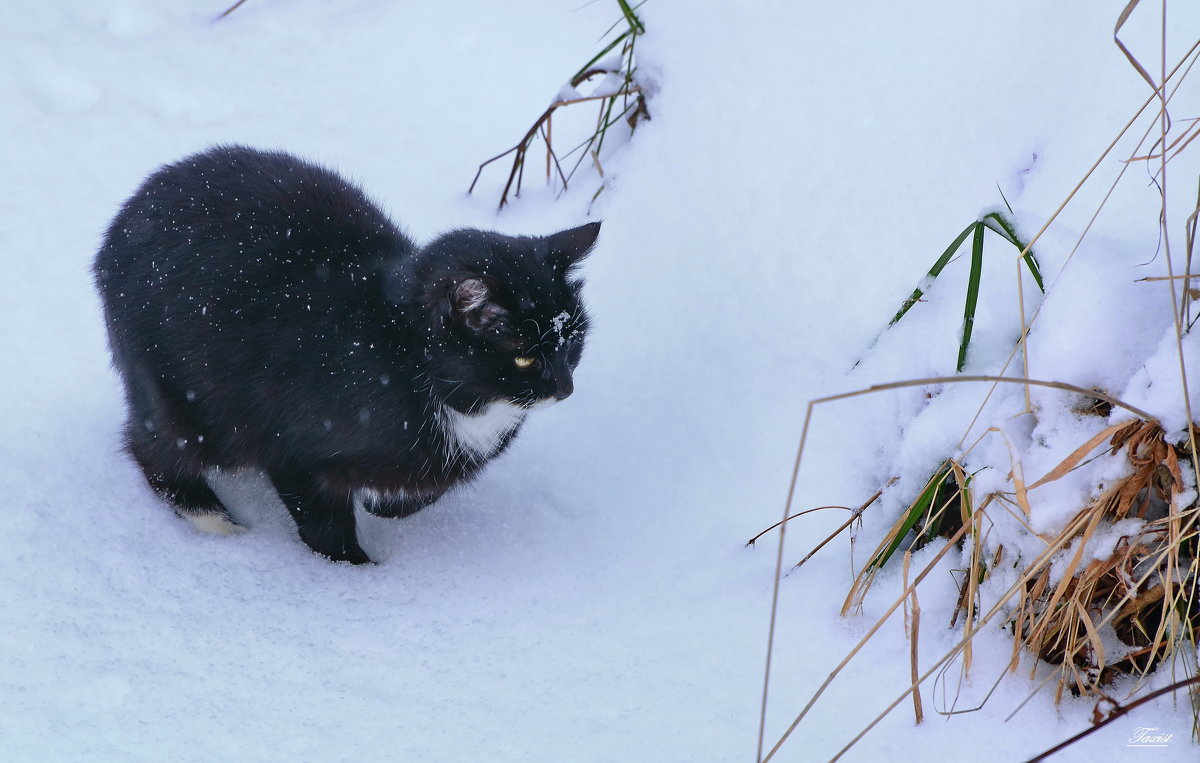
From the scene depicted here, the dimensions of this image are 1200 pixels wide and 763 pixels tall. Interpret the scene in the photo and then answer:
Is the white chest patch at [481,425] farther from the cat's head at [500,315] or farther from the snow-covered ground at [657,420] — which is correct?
the snow-covered ground at [657,420]

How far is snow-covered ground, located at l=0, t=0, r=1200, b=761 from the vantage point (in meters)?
1.51

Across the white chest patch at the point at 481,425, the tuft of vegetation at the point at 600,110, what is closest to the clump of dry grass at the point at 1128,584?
the white chest patch at the point at 481,425

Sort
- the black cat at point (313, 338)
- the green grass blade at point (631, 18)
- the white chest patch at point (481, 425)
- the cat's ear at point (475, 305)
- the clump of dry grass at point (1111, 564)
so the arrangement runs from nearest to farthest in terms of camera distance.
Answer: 1. the clump of dry grass at point (1111, 564)
2. the cat's ear at point (475, 305)
3. the black cat at point (313, 338)
4. the white chest patch at point (481, 425)
5. the green grass blade at point (631, 18)

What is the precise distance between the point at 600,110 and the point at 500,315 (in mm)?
1089

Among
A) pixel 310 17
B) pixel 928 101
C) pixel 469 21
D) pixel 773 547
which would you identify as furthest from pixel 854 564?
pixel 310 17

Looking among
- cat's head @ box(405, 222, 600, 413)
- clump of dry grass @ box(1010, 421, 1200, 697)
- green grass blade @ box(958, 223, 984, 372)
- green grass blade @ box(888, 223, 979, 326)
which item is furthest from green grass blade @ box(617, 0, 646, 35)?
clump of dry grass @ box(1010, 421, 1200, 697)

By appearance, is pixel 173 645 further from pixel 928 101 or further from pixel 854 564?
pixel 928 101

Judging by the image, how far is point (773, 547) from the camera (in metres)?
1.93

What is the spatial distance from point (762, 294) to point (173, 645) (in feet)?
4.82

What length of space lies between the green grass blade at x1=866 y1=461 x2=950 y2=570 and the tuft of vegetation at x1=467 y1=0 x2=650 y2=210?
53.7 inches

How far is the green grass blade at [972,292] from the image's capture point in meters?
1.73

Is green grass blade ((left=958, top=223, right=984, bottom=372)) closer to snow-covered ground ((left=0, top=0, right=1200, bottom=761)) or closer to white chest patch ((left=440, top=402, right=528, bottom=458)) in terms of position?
snow-covered ground ((left=0, top=0, right=1200, bottom=761))

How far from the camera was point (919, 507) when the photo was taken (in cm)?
165

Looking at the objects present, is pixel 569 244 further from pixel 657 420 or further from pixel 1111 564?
pixel 1111 564
